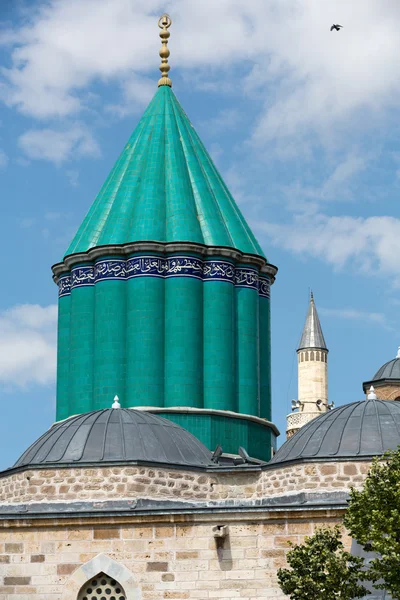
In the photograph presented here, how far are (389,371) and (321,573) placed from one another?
15545mm

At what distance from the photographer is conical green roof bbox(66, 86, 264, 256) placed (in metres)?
23.2

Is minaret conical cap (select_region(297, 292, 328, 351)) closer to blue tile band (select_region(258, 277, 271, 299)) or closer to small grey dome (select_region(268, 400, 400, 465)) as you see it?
blue tile band (select_region(258, 277, 271, 299))

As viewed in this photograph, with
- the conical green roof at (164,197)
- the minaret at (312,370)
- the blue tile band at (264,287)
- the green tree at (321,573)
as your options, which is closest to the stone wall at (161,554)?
the green tree at (321,573)

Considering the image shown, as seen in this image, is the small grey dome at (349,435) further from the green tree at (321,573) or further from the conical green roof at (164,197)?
the conical green roof at (164,197)

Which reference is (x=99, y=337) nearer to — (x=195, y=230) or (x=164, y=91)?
(x=195, y=230)

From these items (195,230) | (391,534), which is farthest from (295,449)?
(195,230)

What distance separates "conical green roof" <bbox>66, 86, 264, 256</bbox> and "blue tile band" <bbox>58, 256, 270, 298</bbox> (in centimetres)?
35

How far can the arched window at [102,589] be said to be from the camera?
1603cm

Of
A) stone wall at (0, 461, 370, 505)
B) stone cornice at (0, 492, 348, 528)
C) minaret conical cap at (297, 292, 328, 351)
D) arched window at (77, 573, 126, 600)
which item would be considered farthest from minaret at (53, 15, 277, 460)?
minaret conical cap at (297, 292, 328, 351)

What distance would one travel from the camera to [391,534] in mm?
13938

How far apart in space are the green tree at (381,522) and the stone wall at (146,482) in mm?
2628

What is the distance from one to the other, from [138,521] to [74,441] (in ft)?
8.49

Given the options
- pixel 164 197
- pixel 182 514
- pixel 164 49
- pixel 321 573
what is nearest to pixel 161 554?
pixel 182 514

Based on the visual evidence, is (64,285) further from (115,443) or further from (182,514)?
(182,514)
